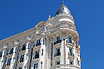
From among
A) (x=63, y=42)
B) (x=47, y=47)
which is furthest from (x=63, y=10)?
(x=47, y=47)

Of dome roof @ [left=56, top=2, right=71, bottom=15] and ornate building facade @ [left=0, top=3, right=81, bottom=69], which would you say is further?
dome roof @ [left=56, top=2, right=71, bottom=15]

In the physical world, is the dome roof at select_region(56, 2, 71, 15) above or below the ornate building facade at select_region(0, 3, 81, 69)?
above

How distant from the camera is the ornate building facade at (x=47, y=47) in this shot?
4191 cm

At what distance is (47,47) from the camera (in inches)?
1777

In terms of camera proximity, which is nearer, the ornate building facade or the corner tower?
the corner tower

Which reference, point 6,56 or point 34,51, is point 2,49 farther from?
point 34,51

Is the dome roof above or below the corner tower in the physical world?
above

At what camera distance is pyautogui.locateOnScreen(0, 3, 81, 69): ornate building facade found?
137 feet

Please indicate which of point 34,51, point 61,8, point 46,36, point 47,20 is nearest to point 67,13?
point 61,8

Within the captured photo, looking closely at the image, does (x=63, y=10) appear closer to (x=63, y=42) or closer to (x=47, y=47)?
(x=63, y=42)

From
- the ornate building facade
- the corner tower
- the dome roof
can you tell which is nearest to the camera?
the corner tower

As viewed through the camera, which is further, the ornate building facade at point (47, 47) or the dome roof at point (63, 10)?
the dome roof at point (63, 10)

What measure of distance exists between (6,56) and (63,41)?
1800cm

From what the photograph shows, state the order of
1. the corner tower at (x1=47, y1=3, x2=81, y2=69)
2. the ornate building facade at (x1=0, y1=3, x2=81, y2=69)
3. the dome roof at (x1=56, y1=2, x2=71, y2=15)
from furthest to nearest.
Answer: the dome roof at (x1=56, y1=2, x2=71, y2=15) → the ornate building facade at (x1=0, y1=3, x2=81, y2=69) → the corner tower at (x1=47, y1=3, x2=81, y2=69)
